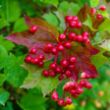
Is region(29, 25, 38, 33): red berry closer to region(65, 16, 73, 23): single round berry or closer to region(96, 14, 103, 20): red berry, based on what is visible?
region(65, 16, 73, 23): single round berry

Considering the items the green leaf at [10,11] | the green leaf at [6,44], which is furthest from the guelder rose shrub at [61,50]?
the green leaf at [10,11]

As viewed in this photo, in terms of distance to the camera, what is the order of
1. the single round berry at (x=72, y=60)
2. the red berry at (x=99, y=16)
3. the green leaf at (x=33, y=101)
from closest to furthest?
the single round berry at (x=72, y=60)
the red berry at (x=99, y=16)
the green leaf at (x=33, y=101)

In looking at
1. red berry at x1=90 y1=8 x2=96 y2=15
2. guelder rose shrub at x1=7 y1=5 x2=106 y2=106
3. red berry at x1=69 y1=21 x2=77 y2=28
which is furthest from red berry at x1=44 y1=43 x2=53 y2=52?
red berry at x1=90 y1=8 x2=96 y2=15

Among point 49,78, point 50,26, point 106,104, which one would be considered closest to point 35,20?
point 50,26

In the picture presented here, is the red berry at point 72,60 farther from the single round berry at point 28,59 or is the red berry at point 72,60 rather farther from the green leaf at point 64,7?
the green leaf at point 64,7

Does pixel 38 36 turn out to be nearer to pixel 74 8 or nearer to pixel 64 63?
pixel 64 63

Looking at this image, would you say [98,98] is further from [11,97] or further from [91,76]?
[91,76]

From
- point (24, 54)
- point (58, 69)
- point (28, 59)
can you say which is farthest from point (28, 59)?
point (24, 54)
